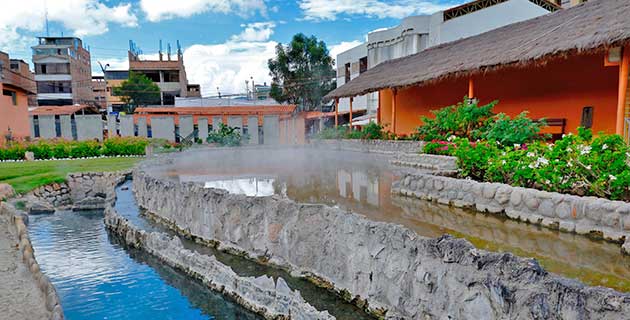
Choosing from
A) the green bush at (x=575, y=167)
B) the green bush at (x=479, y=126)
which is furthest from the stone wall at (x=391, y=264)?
the green bush at (x=479, y=126)

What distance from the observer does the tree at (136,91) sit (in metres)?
41.4

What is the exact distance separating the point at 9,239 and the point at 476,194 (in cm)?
877

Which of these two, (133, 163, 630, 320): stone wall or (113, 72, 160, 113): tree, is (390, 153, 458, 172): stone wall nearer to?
(133, 163, 630, 320): stone wall

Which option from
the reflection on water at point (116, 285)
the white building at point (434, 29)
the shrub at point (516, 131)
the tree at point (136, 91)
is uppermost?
the white building at point (434, 29)

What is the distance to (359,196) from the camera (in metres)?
8.39

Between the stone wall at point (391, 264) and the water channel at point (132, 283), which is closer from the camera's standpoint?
the stone wall at point (391, 264)

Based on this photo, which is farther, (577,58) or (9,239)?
(577,58)

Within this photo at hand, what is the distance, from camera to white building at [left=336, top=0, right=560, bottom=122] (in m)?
23.3

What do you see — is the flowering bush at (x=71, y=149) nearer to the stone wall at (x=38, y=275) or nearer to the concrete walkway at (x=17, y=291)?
the stone wall at (x=38, y=275)

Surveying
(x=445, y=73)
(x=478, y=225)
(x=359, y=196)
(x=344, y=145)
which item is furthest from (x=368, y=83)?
(x=478, y=225)

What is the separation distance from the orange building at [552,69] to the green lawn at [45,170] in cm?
1242

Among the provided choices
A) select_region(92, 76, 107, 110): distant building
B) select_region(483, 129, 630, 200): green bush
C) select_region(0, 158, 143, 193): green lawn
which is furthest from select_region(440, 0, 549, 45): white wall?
select_region(92, 76, 107, 110): distant building

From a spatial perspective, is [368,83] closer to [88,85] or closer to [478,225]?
[478,225]

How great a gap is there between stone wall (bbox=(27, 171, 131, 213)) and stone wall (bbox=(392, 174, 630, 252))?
9.58 meters
